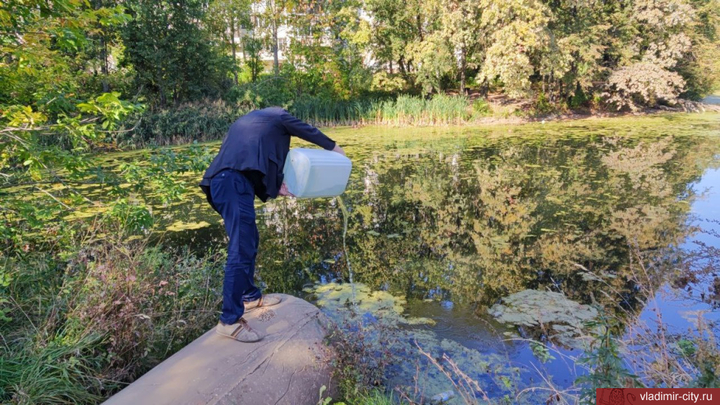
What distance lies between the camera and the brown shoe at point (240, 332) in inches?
101

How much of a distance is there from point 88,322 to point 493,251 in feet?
13.3

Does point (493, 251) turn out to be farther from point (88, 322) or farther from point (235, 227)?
point (88, 322)

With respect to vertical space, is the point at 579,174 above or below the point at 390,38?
below

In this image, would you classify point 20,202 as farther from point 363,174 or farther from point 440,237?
point 363,174

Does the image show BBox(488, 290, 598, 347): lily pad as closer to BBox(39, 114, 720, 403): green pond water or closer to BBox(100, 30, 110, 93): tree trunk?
BBox(39, 114, 720, 403): green pond water

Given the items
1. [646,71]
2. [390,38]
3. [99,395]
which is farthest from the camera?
[390,38]

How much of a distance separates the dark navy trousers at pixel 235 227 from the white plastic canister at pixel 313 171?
0.41 metres

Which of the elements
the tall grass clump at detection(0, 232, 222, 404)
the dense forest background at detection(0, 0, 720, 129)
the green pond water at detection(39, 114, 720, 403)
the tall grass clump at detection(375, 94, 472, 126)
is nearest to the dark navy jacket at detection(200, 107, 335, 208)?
the tall grass clump at detection(0, 232, 222, 404)

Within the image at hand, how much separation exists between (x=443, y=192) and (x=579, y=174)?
294 centimetres

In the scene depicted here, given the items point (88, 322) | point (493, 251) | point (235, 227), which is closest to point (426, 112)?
point (493, 251)

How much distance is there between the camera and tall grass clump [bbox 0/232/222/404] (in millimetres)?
2357

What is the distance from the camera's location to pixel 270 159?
9.09ft

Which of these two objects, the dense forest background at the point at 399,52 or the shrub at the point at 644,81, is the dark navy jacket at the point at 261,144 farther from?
the shrub at the point at 644,81

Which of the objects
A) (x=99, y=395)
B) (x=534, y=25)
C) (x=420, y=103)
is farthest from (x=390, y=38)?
(x=99, y=395)
